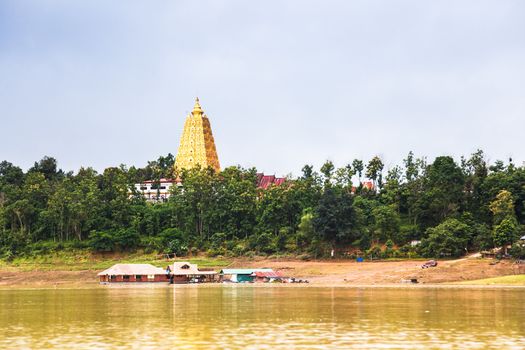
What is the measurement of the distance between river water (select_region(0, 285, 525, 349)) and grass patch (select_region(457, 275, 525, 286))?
40.9ft

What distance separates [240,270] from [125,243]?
63.1 ft

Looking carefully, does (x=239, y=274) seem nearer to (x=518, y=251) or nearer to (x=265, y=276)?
(x=265, y=276)

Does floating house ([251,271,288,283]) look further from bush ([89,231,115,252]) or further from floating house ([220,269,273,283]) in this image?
bush ([89,231,115,252])

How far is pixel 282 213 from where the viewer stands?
3740 inches

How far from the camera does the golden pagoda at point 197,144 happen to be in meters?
128

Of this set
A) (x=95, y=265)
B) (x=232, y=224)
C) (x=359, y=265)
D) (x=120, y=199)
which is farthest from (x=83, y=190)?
(x=359, y=265)

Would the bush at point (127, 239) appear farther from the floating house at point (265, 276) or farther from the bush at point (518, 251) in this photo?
the bush at point (518, 251)

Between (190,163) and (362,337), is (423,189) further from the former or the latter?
(362,337)

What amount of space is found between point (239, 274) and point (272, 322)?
46.5m

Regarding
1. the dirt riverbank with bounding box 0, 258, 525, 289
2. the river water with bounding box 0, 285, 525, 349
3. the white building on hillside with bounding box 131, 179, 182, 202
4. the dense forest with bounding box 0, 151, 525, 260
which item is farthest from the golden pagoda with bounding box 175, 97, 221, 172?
the river water with bounding box 0, 285, 525, 349

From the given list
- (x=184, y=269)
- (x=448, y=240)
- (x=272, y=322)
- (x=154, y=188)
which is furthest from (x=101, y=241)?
(x=272, y=322)

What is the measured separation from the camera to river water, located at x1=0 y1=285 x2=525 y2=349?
28.1 meters

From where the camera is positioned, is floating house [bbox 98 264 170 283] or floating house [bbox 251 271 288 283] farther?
floating house [bbox 98 264 170 283]

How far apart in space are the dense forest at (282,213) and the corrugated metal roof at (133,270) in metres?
9.81
